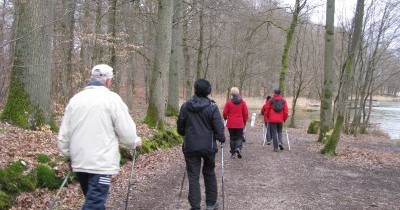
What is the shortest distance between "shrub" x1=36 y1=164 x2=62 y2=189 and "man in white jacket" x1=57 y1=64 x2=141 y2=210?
2.64 meters

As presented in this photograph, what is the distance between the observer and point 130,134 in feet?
15.1

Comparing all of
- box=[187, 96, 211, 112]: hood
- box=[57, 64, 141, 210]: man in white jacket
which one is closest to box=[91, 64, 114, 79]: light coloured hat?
box=[57, 64, 141, 210]: man in white jacket

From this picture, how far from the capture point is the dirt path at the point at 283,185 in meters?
7.45

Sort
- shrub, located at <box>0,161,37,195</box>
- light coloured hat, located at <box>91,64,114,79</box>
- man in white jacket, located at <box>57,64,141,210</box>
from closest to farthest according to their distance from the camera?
man in white jacket, located at <box>57,64,141,210</box> → light coloured hat, located at <box>91,64,114,79</box> → shrub, located at <box>0,161,37,195</box>

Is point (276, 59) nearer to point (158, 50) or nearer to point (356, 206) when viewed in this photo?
point (158, 50)

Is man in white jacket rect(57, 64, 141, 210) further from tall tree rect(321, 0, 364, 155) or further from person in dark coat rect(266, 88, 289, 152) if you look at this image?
tall tree rect(321, 0, 364, 155)

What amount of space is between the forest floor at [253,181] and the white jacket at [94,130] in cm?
220

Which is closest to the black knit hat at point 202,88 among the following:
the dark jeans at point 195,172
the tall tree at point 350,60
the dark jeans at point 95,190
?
the dark jeans at point 195,172

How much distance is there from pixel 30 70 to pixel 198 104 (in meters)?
5.26

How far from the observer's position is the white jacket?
14.5ft

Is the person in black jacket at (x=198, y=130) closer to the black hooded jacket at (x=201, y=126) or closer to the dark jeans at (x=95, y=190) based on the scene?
the black hooded jacket at (x=201, y=126)

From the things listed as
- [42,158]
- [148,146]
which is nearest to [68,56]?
[148,146]

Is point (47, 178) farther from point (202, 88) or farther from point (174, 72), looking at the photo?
point (174, 72)

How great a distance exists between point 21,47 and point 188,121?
5.28 metres
